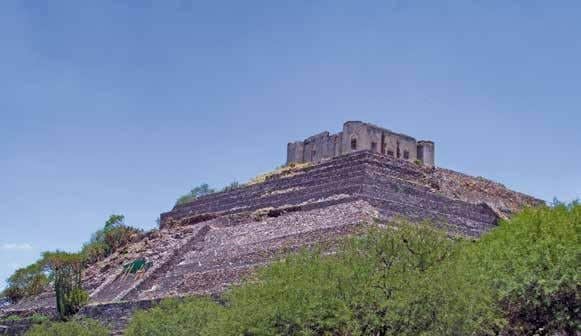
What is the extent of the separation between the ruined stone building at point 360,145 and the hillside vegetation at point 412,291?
22.9 metres

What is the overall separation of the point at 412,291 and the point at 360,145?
28.6 meters

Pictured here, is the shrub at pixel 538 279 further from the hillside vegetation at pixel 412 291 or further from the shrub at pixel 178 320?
the shrub at pixel 178 320

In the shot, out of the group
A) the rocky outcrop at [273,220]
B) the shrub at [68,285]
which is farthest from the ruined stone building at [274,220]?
the shrub at [68,285]

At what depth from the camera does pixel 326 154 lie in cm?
4619

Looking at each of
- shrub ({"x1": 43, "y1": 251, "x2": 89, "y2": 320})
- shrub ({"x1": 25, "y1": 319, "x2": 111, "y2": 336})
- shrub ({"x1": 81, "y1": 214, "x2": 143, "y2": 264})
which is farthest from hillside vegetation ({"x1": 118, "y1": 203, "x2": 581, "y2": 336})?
shrub ({"x1": 81, "y1": 214, "x2": 143, "y2": 264})

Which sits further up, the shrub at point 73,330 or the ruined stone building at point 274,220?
the ruined stone building at point 274,220

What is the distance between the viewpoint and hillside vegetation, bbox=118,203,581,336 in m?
15.9

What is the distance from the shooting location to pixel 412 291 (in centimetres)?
1603

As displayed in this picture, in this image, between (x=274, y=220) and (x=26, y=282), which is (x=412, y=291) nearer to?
(x=274, y=220)

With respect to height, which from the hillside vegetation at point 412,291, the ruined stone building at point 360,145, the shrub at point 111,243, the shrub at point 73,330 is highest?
the ruined stone building at point 360,145

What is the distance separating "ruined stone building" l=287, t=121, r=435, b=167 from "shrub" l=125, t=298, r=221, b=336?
23626mm

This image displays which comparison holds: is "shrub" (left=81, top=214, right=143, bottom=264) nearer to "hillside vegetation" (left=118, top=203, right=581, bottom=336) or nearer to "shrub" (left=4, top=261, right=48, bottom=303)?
"shrub" (left=4, top=261, right=48, bottom=303)

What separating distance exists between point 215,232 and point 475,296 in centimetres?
1915

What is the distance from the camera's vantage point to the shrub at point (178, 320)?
786 inches
